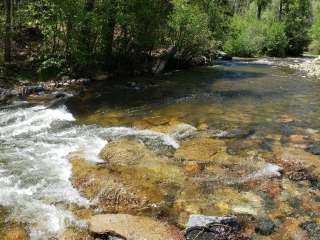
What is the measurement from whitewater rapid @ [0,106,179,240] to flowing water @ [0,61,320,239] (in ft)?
0.09

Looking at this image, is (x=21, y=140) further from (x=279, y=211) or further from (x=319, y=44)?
(x=319, y=44)

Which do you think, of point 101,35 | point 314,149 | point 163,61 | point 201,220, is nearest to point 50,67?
point 101,35

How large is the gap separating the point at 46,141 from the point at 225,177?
6.54 metres

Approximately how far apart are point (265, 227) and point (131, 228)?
306 centimetres

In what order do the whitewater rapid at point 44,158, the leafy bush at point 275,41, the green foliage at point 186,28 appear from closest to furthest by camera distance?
the whitewater rapid at point 44,158, the green foliage at point 186,28, the leafy bush at point 275,41

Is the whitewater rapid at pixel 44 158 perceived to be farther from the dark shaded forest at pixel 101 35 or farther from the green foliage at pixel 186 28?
the green foliage at pixel 186 28

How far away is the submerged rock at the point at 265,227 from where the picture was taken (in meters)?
9.69

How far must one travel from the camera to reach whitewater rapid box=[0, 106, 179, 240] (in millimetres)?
10156

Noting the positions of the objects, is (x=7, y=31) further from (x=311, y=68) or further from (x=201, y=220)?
(x=311, y=68)

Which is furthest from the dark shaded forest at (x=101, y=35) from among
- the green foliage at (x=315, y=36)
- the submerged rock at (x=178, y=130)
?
the green foliage at (x=315, y=36)

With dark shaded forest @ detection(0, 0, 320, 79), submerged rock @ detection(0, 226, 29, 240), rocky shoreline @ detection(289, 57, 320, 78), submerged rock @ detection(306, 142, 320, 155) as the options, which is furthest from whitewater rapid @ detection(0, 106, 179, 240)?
rocky shoreline @ detection(289, 57, 320, 78)

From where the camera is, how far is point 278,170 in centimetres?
1297

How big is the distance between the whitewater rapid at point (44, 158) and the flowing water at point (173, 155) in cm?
3

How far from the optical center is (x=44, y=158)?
13.5m
